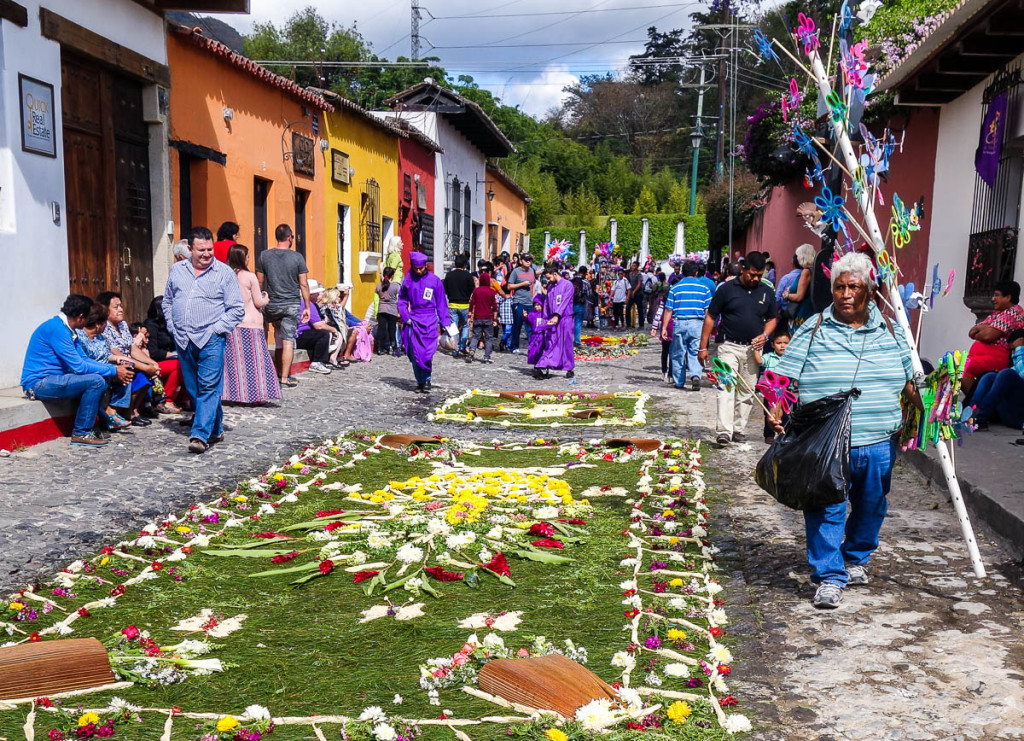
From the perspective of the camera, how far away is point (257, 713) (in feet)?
10.7

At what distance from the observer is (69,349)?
8.19 m

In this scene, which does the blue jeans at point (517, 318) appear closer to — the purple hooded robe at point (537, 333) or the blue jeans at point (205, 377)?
the purple hooded robe at point (537, 333)

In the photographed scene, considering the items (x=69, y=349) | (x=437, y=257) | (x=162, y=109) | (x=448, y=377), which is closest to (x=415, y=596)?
(x=69, y=349)

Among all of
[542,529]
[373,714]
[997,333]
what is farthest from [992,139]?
[373,714]

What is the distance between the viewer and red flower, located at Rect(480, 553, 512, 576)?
4910 millimetres

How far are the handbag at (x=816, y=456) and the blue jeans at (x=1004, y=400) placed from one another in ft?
16.1

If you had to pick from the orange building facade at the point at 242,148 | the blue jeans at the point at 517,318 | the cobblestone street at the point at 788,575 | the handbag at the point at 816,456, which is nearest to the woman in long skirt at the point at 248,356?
the cobblestone street at the point at 788,575

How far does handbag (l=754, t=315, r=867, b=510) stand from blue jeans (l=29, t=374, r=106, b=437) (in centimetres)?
597

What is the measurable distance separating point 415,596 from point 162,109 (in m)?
9.26

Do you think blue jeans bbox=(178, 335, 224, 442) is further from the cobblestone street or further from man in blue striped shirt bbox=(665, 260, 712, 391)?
man in blue striped shirt bbox=(665, 260, 712, 391)

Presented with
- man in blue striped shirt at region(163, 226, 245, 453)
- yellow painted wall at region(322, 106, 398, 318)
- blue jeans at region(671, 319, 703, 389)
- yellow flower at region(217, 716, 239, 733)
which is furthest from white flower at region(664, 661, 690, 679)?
yellow painted wall at region(322, 106, 398, 318)

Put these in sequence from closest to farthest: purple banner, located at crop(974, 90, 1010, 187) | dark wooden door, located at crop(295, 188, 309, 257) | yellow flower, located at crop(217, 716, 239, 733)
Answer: yellow flower, located at crop(217, 716, 239, 733), purple banner, located at crop(974, 90, 1010, 187), dark wooden door, located at crop(295, 188, 309, 257)

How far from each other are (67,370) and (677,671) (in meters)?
6.47

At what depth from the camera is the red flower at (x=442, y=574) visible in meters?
4.79
